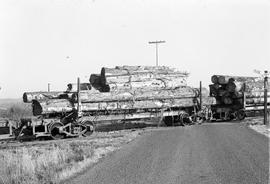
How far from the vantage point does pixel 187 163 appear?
8.35 m

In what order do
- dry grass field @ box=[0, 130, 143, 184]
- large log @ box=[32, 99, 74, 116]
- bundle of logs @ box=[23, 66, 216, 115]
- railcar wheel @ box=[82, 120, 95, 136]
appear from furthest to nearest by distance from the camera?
railcar wheel @ box=[82, 120, 95, 136] < bundle of logs @ box=[23, 66, 216, 115] < large log @ box=[32, 99, 74, 116] < dry grass field @ box=[0, 130, 143, 184]

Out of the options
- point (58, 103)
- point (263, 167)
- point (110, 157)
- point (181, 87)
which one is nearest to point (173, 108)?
point (181, 87)

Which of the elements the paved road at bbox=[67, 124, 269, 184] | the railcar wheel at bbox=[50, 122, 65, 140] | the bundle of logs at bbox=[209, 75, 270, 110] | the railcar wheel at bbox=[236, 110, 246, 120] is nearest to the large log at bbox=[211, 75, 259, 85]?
the bundle of logs at bbox=[209, 75, 270, 110]

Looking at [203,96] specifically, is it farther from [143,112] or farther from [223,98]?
[143,112]

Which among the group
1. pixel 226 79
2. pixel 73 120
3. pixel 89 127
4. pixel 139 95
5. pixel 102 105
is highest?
pixel 226 79

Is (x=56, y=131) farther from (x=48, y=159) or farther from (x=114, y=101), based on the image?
(x=48, y=159)

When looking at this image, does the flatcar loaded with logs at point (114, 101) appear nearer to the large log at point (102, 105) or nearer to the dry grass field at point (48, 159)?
the large log at point (102, 105)

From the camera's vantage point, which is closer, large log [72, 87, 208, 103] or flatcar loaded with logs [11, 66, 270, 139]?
flatcar loaded with logs [11, 66, 270, 139]

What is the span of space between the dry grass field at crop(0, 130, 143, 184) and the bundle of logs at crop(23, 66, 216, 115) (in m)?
2.68

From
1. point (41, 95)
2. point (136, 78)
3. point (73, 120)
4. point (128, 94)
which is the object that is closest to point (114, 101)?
point (128, 94)

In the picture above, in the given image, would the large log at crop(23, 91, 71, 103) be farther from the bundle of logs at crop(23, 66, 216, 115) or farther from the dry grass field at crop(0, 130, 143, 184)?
the dry grass field at crop(0, 130, 143, 184)

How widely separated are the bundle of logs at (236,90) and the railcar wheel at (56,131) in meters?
10.6

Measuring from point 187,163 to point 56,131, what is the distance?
349 inches

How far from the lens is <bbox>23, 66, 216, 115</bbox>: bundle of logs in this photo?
1617 cm
